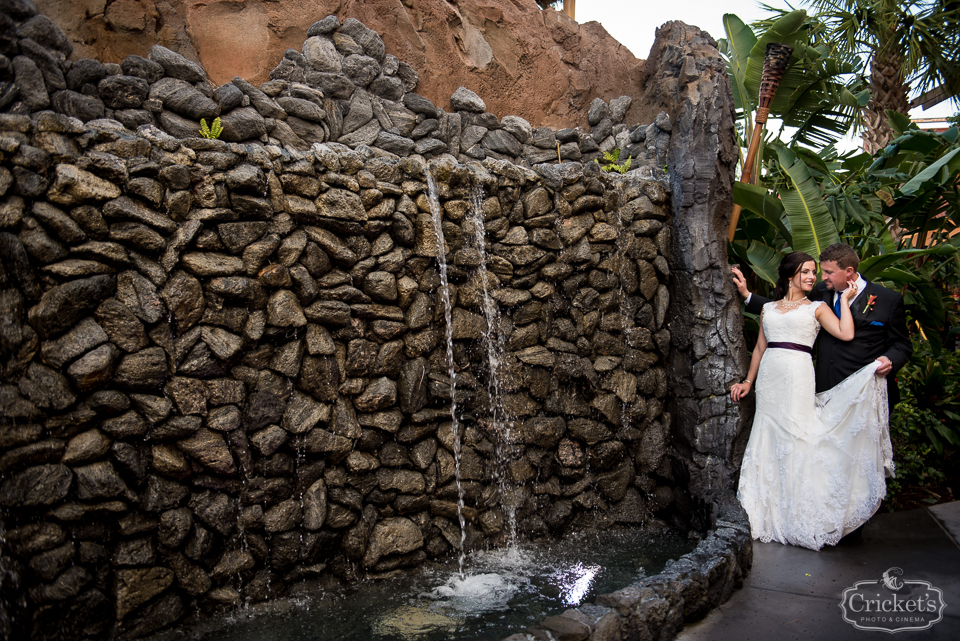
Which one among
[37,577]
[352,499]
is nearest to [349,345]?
[352,499]

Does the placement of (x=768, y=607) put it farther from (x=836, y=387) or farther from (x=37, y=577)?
(x=37, y=577)

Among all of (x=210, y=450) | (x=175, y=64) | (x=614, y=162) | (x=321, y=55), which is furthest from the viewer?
(x=614, y=162)

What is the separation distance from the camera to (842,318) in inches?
194

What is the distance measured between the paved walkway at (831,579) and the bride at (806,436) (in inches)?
9.9

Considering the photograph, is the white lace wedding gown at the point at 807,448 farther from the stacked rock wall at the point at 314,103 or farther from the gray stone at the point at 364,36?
the gray stone at the point at 364,36

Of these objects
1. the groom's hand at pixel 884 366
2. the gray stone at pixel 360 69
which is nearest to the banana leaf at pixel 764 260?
the groom's hand at pixel 884 366

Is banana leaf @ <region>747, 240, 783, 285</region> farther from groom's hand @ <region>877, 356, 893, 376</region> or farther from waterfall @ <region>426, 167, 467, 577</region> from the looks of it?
waterfall @ <region>426, 167, 467, 577</region>

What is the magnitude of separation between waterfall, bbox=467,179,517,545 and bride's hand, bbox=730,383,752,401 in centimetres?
210

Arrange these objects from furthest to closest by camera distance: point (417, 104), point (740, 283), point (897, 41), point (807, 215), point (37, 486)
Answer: point (897, 41) → point (807, 215) → point (740, 283) → point (417, 104) → point (37, 486)

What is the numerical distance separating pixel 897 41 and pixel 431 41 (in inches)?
312

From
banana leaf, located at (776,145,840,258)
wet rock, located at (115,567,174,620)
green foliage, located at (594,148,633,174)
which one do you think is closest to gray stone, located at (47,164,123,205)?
wet rock, located at (115,567,174,620)

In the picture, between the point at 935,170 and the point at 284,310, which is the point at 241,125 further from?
the point at 935,170

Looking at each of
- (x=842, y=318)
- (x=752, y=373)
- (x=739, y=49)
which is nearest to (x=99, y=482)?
(x=752, y=373)

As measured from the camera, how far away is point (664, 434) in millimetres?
6117
